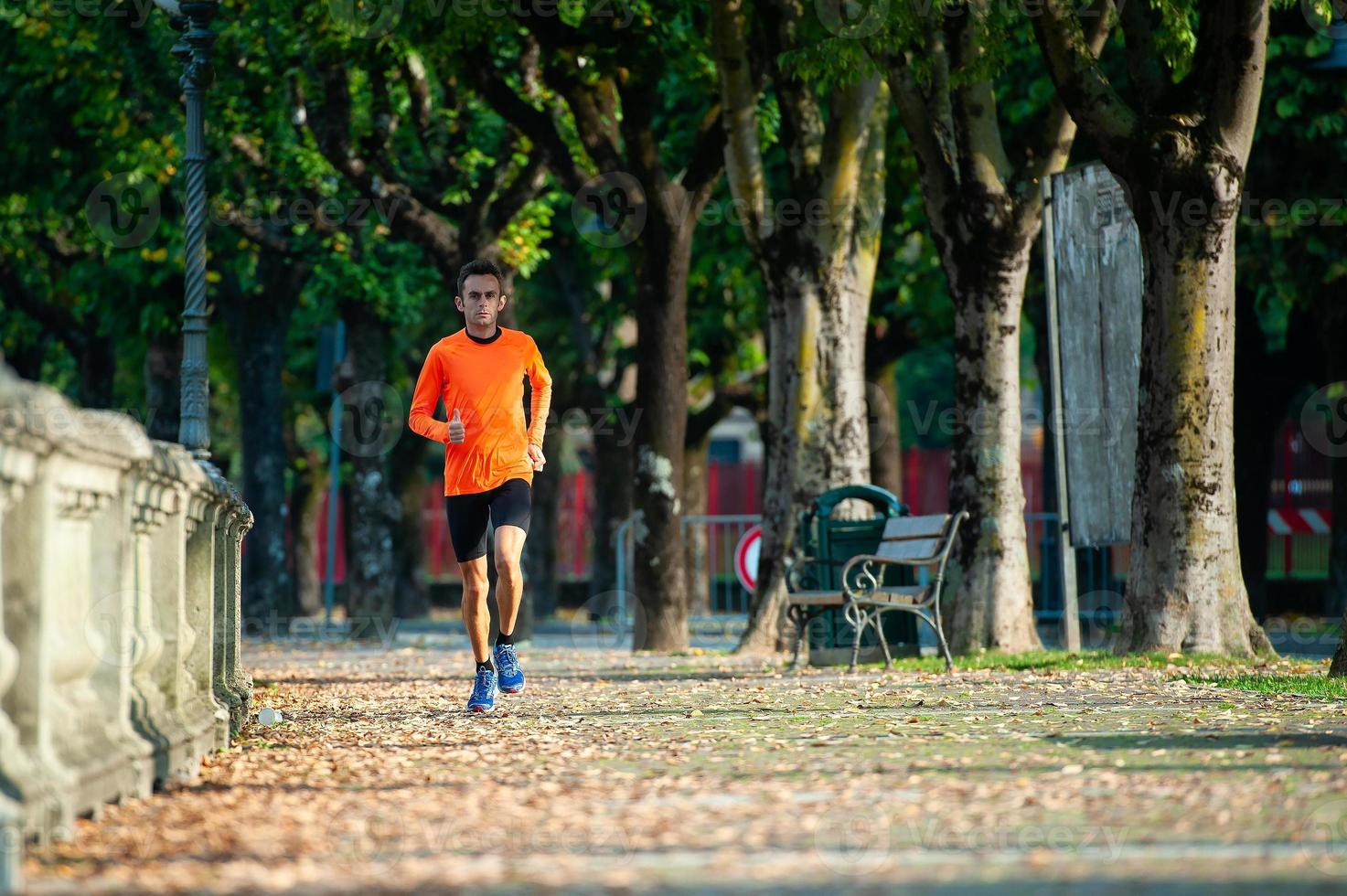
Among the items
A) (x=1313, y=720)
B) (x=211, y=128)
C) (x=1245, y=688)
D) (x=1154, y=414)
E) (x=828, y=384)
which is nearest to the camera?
(x=1313, y=720)

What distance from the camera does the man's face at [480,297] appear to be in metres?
10.5

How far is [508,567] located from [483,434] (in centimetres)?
70

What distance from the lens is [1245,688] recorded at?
11.1 meters

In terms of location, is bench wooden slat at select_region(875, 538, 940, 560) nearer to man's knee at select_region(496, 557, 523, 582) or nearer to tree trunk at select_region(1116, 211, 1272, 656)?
tree trunk at select_region(1116, 211, 1272, 656)

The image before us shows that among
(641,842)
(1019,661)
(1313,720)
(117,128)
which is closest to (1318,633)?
(1019,661)

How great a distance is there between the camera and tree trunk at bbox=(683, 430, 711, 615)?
23947mm

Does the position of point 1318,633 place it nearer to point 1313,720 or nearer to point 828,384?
point 828,384

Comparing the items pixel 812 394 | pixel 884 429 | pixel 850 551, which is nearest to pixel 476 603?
pixel 850 551

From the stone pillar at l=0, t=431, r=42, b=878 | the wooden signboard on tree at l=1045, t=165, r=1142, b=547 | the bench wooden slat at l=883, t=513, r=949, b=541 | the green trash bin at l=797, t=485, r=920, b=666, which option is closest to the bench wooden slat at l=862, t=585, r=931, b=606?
the bench wooden slat at l=883, t=513, r=949, b=541

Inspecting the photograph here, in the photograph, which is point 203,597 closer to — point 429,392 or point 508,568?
point 508,568

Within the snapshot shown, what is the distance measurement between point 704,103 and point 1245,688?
50.1ft

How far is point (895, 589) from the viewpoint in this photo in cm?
1530

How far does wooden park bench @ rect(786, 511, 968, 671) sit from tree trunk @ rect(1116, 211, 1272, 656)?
55.1 inches

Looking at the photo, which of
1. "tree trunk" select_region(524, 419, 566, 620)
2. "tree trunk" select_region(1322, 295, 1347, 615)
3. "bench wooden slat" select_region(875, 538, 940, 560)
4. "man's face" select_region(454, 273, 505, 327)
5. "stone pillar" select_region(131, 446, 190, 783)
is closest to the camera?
"stone pillar" select_region(131, 446, 190, 783)
